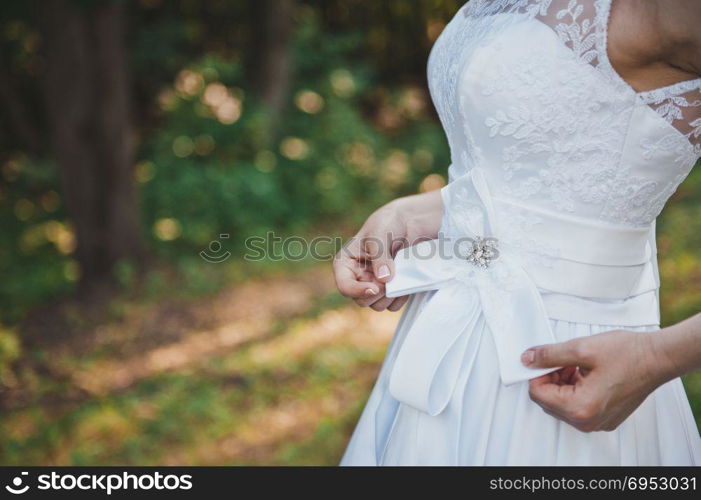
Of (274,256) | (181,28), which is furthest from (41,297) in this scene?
(181,28)

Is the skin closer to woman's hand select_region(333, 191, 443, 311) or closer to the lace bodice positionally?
the lace bodice

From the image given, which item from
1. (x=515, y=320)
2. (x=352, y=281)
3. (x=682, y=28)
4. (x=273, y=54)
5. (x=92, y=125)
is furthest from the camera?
(x=273, y=54)

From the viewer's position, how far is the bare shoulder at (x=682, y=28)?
104 cm

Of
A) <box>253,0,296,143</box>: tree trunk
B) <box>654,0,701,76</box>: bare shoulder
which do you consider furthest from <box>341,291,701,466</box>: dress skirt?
<box>253,0,296,143</box>: tree trunk

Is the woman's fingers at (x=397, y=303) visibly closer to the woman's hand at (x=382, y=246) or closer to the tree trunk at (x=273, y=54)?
the woman's hand at (x=382, y=246)

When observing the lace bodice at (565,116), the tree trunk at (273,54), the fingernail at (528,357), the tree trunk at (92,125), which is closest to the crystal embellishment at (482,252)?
the lace bodice at (565,116)

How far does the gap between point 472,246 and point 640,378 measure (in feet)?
1.40

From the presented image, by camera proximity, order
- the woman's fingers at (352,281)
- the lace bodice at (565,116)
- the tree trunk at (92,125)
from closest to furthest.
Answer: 1. the lace bodice at (565,116)
2. the woman's fingers at (352,281)
3. the tree trunk at (92,125)

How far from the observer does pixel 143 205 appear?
5.62 metres

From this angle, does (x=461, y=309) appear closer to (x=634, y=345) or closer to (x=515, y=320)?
(x=515, y=320)

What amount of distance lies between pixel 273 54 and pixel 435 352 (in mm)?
6117

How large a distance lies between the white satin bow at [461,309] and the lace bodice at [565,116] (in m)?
0.09

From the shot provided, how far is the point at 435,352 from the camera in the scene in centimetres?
138

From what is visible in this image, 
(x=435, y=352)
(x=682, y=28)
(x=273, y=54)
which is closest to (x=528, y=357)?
(x=435, y=352)
